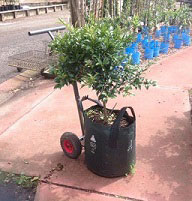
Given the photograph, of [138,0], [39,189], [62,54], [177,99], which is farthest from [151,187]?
[138,0]

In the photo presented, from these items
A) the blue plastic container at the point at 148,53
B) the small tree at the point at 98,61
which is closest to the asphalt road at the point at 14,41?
the blue plastic container at the point at 148,53

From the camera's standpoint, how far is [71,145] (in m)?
3.02

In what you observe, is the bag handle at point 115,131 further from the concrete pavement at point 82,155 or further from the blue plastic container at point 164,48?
the blue plastic container at point 164,48

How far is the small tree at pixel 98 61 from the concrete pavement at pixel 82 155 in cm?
93

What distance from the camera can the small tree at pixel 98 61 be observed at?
7.83 feet

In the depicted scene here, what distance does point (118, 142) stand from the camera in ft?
8.45

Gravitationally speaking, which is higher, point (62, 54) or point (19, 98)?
point (62, 54)

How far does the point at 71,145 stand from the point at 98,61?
3.68ft

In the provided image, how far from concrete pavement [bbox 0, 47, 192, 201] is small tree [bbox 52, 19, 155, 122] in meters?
0.93

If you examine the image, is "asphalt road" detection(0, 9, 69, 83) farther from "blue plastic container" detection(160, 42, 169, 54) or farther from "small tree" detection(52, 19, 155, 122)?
"small tree" detection(52, 19, 155, 122)

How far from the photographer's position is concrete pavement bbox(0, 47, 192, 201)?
2.65 m

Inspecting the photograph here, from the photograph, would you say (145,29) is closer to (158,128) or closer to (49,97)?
(49,97)

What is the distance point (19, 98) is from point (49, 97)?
0.54 m

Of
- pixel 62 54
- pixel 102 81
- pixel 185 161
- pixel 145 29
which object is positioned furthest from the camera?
pixel 145 29
